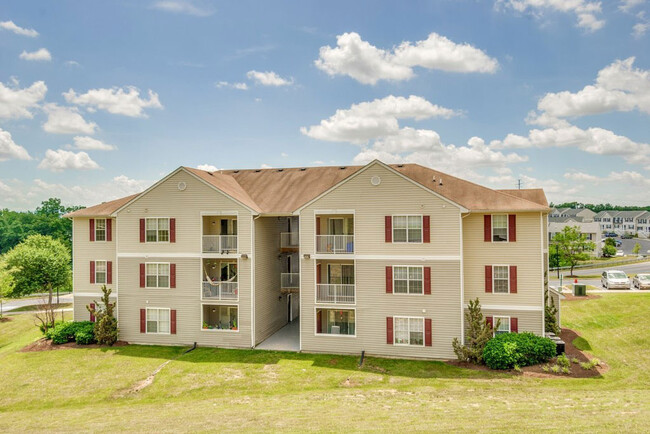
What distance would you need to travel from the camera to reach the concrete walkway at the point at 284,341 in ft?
76.1

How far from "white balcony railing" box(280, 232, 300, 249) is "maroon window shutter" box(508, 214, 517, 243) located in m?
12.6

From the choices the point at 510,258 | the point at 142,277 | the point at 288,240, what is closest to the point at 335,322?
the point at 288,240

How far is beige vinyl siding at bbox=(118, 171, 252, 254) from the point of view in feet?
77.5

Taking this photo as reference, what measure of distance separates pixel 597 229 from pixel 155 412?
265ft

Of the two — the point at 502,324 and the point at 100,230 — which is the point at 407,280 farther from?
the point at 100,230

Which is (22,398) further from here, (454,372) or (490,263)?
(490,263)

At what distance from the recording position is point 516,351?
62.5ft

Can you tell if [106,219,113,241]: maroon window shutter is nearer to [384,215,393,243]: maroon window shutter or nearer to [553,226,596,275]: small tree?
[384,215,393,243]: maroon window shutter

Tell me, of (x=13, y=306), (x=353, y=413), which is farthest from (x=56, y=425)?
(x=13, y=306)

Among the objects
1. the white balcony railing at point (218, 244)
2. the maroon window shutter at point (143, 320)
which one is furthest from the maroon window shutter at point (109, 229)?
the white balcony railing at point (218, 244)

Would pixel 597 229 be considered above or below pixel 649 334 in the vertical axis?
above

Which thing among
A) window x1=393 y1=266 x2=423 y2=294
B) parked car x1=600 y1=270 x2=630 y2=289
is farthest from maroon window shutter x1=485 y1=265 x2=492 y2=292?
parked car x1=600 y1=270 x2=630 y2=289

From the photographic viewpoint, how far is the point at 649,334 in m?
22.5

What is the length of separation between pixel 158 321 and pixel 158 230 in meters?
5.22
